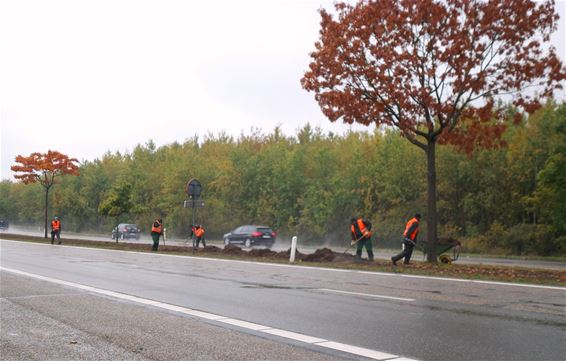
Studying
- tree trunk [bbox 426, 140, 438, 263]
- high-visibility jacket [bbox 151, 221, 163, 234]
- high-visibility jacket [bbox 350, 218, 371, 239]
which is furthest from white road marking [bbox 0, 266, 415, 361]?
high-visibility jacket [bbox 151, 221, 163, 234]

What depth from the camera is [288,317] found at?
357 inches

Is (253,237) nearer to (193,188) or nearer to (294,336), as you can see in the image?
(193,188)

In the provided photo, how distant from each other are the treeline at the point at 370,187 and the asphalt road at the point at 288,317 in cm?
1917

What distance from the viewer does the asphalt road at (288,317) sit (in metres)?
6.80

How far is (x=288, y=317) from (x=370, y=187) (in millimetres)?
37752

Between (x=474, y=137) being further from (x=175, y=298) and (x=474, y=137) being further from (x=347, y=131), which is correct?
(x=347, y=131)

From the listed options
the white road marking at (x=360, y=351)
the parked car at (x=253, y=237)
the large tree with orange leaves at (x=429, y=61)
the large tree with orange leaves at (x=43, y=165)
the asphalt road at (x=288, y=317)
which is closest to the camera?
the white road marking at (x=360, y=351)

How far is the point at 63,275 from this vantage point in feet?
53.5

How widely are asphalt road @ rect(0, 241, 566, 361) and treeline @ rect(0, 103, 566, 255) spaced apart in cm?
1917

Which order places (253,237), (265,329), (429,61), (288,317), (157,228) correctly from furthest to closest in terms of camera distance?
1. (253,237)
2. (157,228)
3. (429,61)
4. (288,317)
5. (265,329)

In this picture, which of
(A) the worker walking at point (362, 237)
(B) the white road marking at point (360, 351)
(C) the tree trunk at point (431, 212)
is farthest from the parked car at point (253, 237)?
(B) the white road marking at point (360, 351)

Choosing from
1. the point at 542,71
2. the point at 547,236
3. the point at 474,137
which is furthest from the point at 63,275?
the point at 547,236

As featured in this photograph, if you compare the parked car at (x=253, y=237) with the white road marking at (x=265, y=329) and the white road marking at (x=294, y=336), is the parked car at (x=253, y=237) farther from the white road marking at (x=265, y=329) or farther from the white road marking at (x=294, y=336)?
the white road marking at (x=294, y=336)

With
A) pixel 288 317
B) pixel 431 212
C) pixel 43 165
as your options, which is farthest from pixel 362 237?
pixel 43 165
